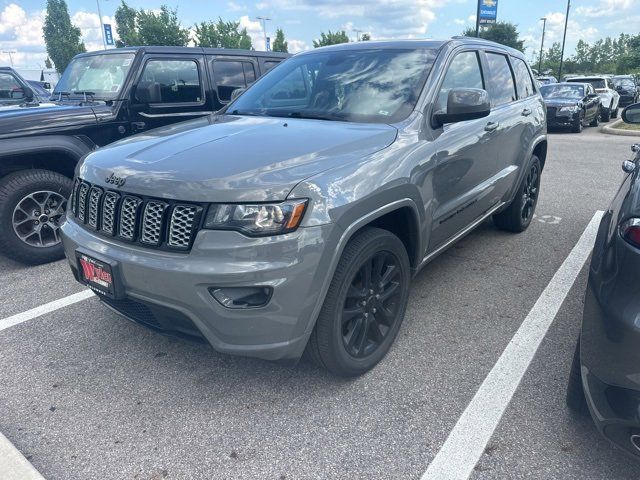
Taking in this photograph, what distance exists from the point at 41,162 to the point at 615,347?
470cm

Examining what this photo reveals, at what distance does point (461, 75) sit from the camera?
349cm

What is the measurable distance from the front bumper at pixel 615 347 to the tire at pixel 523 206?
306 cm

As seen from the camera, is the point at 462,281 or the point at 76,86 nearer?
the point at 462,281

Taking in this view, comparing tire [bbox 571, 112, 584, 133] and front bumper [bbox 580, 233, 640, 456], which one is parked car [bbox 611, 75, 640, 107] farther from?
front bumper [bbox 580, 233, 640, 456]

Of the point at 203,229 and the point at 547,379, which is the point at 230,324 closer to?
the point at 203,229

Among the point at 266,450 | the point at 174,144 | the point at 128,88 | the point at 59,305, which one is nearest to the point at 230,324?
the point at 266,450

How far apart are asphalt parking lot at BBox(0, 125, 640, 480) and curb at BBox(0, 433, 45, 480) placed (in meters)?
0.12

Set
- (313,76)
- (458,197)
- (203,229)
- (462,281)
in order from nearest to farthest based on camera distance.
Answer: (203,229) < (458,197) < (313,76) < (462,281)

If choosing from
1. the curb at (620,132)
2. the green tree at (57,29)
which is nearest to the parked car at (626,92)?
the curb at (620,132)

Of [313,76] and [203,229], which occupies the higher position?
[313,76]

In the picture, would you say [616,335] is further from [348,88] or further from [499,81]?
[499,81]

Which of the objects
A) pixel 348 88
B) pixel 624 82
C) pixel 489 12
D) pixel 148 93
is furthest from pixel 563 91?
pixel 489 12

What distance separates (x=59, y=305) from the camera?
3625mm

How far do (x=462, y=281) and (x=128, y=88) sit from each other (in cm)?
384
